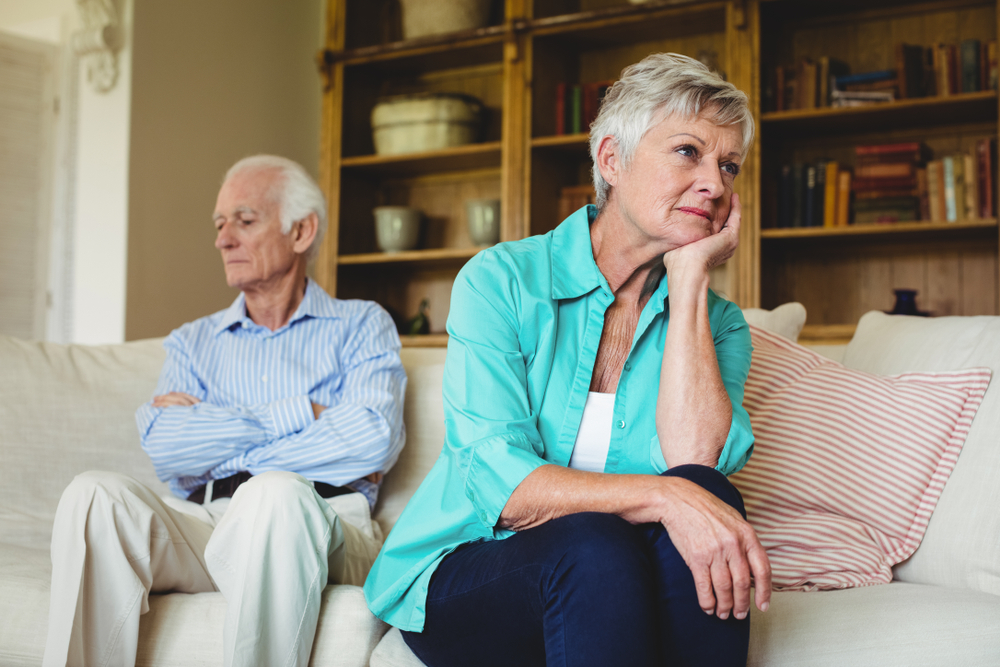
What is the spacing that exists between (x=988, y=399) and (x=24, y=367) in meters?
1.82

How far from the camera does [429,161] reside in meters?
3.57

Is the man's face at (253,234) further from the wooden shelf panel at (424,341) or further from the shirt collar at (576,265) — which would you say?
the wooden shelf panel at (424,341)

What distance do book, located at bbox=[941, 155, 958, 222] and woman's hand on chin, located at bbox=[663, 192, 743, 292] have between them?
5.96ft

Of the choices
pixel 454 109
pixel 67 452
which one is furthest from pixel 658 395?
pixel 454 109

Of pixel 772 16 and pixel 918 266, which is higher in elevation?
pixel 772 16

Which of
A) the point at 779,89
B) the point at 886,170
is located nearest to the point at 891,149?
the point at 886,170

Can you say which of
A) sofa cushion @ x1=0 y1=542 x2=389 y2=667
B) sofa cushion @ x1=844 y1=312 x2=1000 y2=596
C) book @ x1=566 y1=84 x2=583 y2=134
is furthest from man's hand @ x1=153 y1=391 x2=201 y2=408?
book @ x1=566 y1=84 x2=583 y2=134

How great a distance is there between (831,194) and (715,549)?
2280 millimetres

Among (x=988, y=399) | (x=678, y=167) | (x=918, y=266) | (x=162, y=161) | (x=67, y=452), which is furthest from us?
(x=162, y=161)

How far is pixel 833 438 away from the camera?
4.93 ft

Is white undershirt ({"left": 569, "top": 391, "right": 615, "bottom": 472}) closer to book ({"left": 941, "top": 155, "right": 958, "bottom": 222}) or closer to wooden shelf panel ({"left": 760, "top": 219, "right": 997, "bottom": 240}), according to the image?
wooden shelf panel ({"left": 760, "top": 219, "right": 997, "bottom": 240})

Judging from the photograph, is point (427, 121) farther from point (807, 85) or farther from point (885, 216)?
point (885, 216)

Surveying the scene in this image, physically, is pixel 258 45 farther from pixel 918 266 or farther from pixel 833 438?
pixel 833 438

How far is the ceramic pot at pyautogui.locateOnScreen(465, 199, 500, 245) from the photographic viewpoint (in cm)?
337
